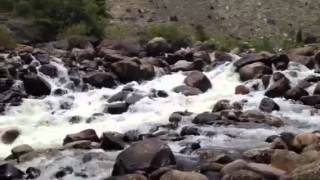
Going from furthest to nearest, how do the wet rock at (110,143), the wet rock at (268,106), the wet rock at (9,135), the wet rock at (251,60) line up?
the wet rock at (251,60), the wet rock at (268,106), the wet rock at (9,135), the wet rock at (110,143)

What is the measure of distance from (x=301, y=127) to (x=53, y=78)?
8.98 m

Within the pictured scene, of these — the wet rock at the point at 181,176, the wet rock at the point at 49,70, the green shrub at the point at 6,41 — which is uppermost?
the wet rock at the point at 181,176

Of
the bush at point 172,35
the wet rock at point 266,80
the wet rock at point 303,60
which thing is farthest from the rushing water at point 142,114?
the bush at point 172,35

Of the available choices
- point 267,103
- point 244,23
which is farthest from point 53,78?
point 244,23

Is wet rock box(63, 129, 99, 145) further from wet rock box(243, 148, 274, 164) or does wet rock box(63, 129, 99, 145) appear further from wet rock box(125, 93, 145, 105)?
wet rock box(125, 93, 145, 105)

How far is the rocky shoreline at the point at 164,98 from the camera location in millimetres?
11727

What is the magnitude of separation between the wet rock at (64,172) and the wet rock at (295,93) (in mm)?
8474

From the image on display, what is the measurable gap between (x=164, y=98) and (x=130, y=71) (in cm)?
276

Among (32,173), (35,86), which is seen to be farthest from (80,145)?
(35,86)

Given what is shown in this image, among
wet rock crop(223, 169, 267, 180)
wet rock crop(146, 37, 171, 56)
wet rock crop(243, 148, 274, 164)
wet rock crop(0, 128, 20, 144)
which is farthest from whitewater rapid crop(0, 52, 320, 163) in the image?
wet rock crop(146, 37, 171, 56)

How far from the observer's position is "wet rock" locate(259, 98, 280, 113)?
18.1 meters

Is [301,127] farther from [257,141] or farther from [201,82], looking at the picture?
[201,82]

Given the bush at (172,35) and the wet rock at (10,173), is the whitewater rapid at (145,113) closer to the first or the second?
the wet rock at (10,173)

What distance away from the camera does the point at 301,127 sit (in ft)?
53.2
